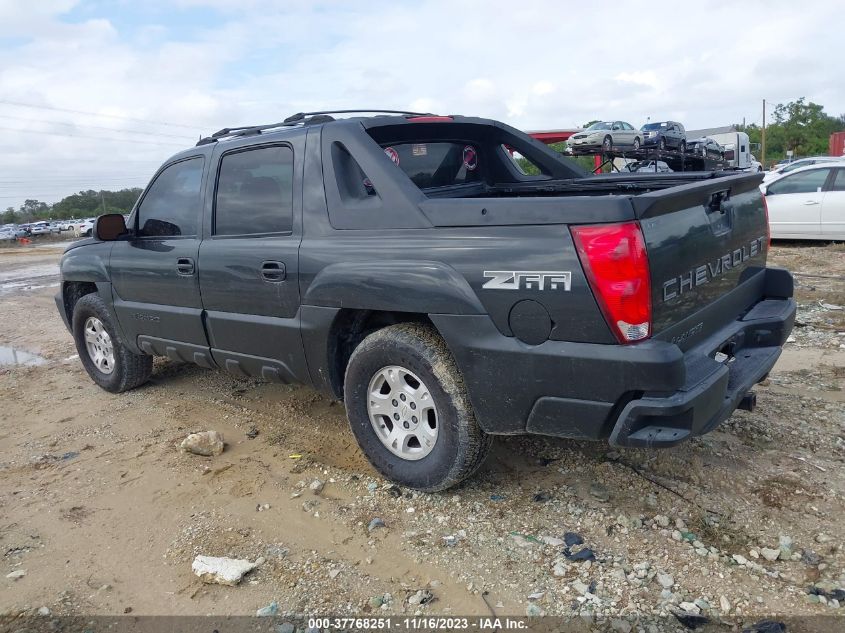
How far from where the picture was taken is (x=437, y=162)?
428cm

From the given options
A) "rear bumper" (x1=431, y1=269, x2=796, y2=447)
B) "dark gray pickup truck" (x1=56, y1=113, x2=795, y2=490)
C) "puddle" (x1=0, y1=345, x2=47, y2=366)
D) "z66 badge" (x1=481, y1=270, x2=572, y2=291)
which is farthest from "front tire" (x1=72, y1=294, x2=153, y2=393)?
"z66 badge" (x1=481, y1=270, x2=572, y2=291)

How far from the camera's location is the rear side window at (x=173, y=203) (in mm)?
4422

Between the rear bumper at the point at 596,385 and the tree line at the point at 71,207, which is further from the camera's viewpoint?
the tree line at the point at 71,207

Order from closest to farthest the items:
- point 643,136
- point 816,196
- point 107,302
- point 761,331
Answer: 1. point 761,331
2. point 107,302
3. point 816,196
4. point 643,136

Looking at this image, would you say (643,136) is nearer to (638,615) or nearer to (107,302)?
(107,302)

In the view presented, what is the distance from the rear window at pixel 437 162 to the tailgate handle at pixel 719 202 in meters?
1.64

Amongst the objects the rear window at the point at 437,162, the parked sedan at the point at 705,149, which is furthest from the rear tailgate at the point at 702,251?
the parked sedan at the point at 705,149

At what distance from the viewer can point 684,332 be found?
2.93 meters

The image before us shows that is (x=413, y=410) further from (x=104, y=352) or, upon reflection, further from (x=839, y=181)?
(x=839, y=181)

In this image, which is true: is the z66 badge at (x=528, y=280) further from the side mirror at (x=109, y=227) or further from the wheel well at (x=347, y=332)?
the side mirror at (x=109, y=227)

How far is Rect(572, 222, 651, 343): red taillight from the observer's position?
2588mm

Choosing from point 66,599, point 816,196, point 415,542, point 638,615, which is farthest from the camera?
point 816,196

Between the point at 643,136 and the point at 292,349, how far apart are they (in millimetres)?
17174

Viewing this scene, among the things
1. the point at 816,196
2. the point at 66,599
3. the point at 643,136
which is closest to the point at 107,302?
the point at 66,599
